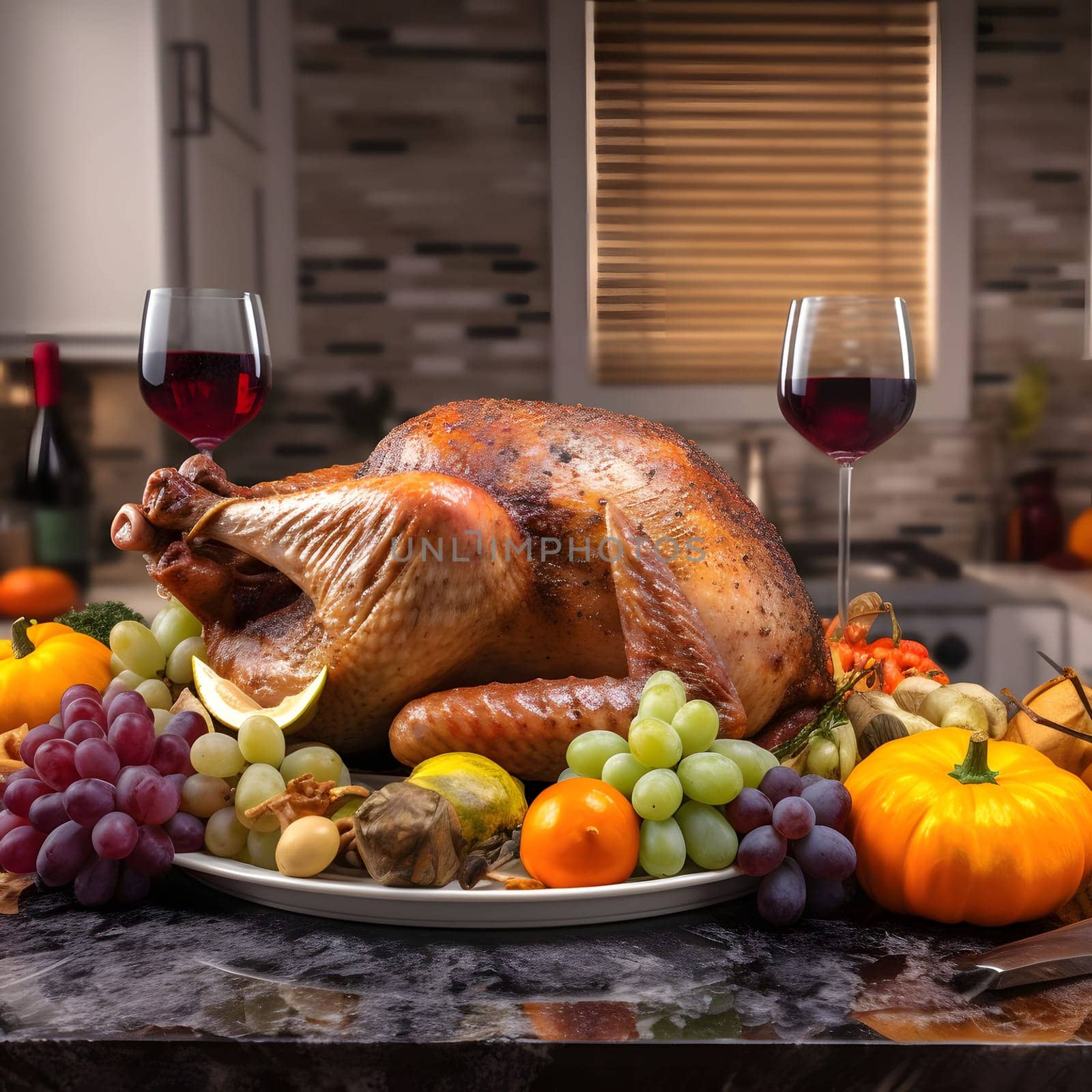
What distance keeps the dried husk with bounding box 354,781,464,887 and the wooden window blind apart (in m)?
2.76

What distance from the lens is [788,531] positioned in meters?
3.53

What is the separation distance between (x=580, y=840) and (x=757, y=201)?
301 centimetres

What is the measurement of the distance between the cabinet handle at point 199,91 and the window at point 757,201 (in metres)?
1.05

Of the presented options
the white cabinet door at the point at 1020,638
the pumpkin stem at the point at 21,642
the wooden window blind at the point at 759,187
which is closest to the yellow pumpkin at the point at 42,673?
the pumpkin stem at the point at 21,642

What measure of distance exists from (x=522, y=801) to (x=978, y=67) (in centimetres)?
337

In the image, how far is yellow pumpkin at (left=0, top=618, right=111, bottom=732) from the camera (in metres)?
1.22

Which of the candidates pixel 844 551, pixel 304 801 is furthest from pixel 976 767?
pixel 304 801

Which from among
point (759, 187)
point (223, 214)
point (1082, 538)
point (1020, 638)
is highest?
point (759, 187)

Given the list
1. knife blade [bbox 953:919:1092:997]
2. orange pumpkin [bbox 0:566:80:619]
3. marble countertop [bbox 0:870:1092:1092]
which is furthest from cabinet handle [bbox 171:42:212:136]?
knife blade [bbox 953:919:1092:997]

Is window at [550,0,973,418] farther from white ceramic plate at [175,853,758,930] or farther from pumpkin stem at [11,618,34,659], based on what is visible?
white ceramic plate at [175,853,758,930]

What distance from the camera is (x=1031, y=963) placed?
2.36ft

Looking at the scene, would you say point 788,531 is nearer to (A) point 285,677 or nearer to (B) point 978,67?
(B) point 978,67

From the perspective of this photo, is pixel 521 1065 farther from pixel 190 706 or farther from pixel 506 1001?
pixel 190 706

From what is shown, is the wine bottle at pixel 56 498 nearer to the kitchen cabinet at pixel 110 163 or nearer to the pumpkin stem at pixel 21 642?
the kitchen cabinet at pixel 110 163
